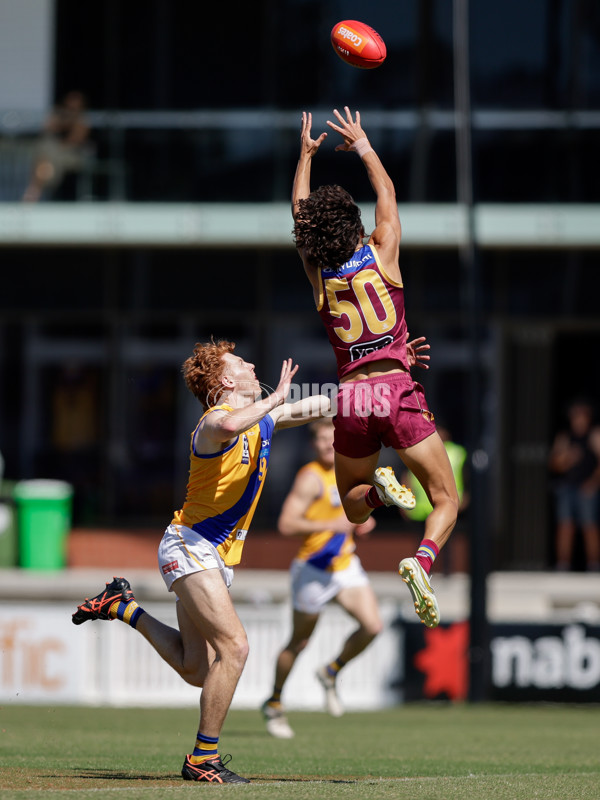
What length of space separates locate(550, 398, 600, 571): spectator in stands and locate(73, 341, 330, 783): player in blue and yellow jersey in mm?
11368

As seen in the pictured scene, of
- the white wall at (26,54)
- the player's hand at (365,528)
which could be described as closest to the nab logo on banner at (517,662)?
the player's hand at (365,528)

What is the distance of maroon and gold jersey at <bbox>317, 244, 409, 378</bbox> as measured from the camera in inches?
301

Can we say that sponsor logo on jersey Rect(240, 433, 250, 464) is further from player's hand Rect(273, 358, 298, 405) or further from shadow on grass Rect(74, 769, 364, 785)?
shadow on grass Rect(74, 769, 364, 785)

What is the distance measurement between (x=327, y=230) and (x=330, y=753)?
13.5 feet

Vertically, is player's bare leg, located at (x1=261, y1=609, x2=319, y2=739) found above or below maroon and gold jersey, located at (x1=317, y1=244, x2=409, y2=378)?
below

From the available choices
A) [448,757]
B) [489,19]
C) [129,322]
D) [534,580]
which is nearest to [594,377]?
[534,580]

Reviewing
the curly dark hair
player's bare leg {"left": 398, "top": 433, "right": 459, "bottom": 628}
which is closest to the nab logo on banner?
player's bare leg {"left": 398, "top": 433, "right": 459, "bottom": 628}

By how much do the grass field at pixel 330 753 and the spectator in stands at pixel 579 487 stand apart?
15.9 ft

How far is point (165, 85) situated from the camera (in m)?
20.8

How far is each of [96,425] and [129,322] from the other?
5.21ft

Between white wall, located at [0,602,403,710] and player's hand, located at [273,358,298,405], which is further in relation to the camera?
white wall, located at [0,602,403,710]

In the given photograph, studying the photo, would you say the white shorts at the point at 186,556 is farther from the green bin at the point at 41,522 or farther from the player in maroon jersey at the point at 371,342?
the green bin at the point at 41,522

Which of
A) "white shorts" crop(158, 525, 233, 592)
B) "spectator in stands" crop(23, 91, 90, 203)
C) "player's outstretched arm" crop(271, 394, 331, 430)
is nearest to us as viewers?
"white shorts" crop(158, 525, 233, 592)

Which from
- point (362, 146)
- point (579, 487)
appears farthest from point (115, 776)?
point (579, 487)
